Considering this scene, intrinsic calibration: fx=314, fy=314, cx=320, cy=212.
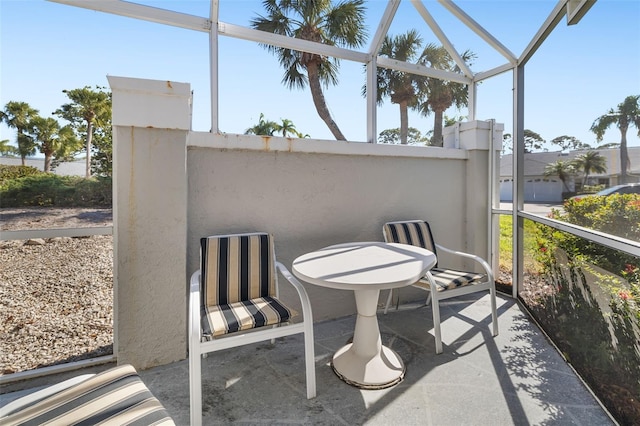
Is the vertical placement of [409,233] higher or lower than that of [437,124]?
lower

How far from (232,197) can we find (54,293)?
176 cm

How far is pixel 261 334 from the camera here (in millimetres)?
2135

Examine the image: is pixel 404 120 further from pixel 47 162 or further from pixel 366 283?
pixel 47 162

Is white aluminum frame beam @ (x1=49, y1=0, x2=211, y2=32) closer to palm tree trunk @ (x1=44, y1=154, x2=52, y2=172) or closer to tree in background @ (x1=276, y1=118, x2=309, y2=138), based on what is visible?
palm tree trunk @ (x1=44, y1=154, x2=52, y2=172)

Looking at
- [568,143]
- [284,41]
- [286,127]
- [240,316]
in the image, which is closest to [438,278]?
[568,143]

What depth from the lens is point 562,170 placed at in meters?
2.85

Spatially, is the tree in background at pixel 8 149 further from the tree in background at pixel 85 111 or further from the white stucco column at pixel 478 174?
the white stucco column at pixel 478 174

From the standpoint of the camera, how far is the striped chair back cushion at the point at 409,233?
11.6 feet

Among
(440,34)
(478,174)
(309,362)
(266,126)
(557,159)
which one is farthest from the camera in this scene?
(266,126)

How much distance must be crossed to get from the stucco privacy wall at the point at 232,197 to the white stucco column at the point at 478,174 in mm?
18

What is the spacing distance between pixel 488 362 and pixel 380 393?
105 cm

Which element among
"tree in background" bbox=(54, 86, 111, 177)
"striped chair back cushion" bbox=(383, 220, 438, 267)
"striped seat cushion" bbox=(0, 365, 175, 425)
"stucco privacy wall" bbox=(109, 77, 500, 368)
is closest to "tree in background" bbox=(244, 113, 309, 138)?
"tree in background" bbox=(54, 86, 111, 177)

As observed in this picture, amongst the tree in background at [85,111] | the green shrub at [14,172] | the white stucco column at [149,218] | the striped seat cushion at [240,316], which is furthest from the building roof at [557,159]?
the green shrub at [14,172]

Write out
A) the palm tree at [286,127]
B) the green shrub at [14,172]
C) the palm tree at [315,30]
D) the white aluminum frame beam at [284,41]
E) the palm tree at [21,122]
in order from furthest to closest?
the palm tree at [286,127] < the palm tree at [315,30] < the white aluminum frame beam at [284,41] < the palm tree at [21,122] < the green shrub at [14,172]
